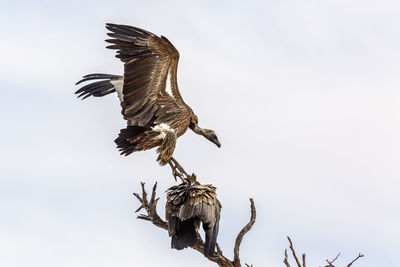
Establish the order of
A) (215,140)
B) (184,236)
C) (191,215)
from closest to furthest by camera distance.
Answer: (191,215) < (184,236) < (215,140)

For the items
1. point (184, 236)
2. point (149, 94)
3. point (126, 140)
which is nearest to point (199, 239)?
point (184, 236)

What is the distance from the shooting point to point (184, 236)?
9492mm

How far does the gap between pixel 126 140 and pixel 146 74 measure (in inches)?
51.8

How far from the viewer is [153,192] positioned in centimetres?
997

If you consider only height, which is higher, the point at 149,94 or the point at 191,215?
the point at 149,94

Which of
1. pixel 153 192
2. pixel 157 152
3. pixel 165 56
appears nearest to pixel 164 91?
pixel 165 56

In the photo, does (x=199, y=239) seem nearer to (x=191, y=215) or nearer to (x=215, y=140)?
(x=191, y=215)

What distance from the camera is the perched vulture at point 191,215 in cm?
941

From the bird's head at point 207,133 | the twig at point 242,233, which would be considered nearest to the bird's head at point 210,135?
the bird's head at point 207,133

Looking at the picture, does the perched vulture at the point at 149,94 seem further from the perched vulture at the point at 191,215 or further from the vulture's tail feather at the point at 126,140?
the perched vulture at the point at 191,215

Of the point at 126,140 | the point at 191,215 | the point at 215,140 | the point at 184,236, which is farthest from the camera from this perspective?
the point at 215,140

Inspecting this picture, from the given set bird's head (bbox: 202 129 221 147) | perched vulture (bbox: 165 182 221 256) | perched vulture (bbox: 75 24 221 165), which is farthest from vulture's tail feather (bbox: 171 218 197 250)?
bird's head (bbox: 202 129 221 147)

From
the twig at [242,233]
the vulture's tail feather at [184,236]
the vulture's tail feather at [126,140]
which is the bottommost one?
the vulture's tail feather at [184,236]

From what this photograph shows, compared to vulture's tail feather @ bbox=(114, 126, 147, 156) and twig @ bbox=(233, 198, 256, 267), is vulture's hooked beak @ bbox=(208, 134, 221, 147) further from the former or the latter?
twig @ bbox=(233, 198, 256, 267)
